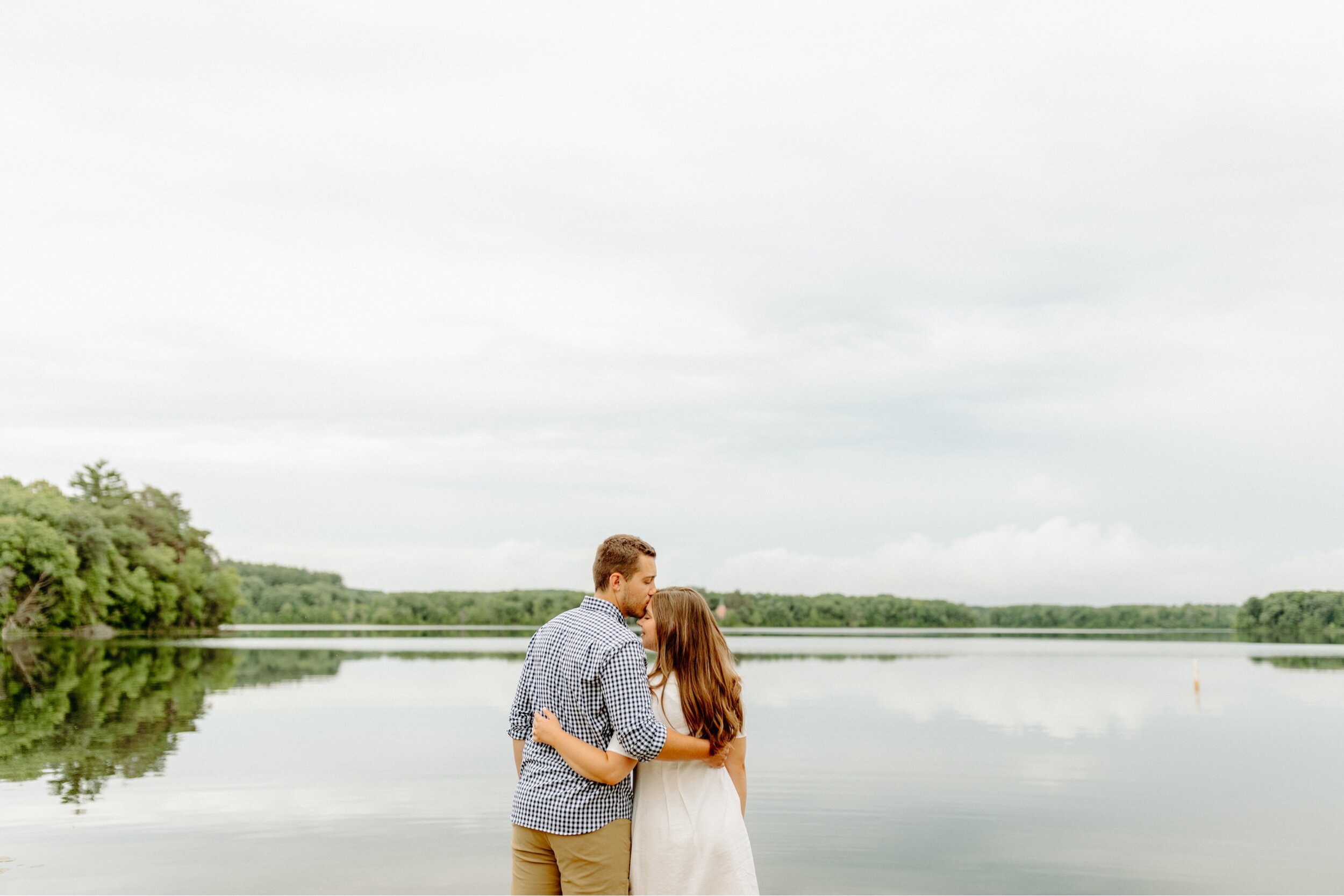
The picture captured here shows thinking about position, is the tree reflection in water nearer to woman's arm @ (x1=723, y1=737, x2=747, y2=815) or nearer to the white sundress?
the white sundress

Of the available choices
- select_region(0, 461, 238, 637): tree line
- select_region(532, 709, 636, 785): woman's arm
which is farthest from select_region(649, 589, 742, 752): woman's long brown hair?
select_region(0, 461, 238, 637): tree line

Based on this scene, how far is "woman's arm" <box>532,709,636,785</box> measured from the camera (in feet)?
12.7

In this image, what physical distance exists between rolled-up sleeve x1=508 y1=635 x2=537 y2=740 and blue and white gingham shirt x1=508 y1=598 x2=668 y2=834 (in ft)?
0.15

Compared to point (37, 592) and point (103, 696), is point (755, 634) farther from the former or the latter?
point (103, 696)

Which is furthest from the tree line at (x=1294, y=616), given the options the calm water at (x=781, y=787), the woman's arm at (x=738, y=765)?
the woman's arm at (x=738, y=765)

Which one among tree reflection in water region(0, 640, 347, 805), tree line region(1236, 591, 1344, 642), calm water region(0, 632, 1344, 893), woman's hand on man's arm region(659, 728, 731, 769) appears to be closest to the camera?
woman's hand on man's arm region(659, 728, 731, 769)

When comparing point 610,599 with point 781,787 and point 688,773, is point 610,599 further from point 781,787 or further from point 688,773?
point 781,787

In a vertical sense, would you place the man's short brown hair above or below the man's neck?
above

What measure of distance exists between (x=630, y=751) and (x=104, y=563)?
76142mm

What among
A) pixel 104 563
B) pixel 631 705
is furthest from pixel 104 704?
pixel 104 563

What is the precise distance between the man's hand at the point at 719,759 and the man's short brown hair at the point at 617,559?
0.75m

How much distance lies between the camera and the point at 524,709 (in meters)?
4.27

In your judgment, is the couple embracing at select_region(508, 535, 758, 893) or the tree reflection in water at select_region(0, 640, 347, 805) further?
the tree reflection in water at select_region(0, 640, 347, 805)

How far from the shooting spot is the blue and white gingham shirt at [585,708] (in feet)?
12.5
